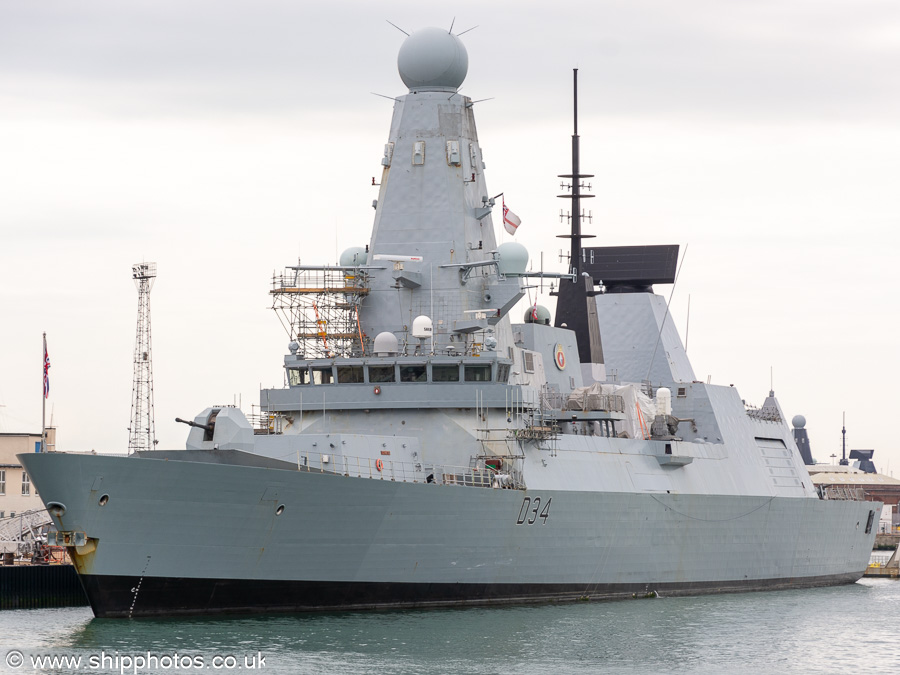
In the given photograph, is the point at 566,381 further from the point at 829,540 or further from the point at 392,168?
the point at 829,540

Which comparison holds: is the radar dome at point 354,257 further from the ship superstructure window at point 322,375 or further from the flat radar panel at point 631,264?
the flat radar panel at point 631,264

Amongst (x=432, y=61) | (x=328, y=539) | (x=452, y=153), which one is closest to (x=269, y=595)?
(x=328, y=539)

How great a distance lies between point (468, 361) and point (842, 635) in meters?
9.35

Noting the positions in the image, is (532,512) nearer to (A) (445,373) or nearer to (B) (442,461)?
(B) (442,461)

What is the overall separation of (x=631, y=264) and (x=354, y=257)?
11373 mm

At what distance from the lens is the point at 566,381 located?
1328 inches

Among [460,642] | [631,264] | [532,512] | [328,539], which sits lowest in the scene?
[460,642]

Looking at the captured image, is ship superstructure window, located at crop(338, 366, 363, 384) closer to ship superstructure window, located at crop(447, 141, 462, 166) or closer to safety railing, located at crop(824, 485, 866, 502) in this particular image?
ship superstructure window, located at crop(447, 141, 462, 166)

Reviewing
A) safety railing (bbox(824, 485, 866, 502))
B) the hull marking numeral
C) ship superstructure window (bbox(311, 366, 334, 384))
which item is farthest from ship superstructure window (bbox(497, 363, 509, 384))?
safety railing (bbox(824, 485, 866, 502))

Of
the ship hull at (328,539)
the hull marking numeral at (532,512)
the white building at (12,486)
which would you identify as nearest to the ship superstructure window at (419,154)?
the ship hull at (328,539)

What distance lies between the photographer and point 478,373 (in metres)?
29.9

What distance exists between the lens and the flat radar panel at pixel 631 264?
40594 millimetres

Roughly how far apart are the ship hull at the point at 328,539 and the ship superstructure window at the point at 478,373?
8.78ft

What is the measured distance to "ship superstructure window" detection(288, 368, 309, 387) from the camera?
30641 mm
